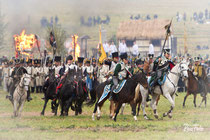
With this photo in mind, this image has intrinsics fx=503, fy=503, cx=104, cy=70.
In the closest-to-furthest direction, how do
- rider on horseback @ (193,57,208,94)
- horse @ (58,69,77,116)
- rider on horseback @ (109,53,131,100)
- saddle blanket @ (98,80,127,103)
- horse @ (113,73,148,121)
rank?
horse @ (113,73,148,121), saddle blanket @ (98,80,127,103), rider on horseback @ (109,53,131,100), horse @ (58,69,77,116), rider on horseback @ (193,57,208,94)

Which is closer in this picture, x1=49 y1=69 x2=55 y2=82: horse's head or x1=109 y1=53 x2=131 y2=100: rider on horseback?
x1=109 y1=53 x2=131 y2=100: rider on horseback

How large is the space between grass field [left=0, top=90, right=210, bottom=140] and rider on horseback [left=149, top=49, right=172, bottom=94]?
1392mm

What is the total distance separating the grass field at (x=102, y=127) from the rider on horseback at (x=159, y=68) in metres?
1.39

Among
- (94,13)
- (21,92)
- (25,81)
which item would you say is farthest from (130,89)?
Result: (94,13)

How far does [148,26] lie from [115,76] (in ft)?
230

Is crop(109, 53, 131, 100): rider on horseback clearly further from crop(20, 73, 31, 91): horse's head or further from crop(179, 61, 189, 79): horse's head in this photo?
crop(20, 73, 31, 91): horse's head

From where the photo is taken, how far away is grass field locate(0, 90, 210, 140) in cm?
1437

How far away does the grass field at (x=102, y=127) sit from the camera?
14367mm

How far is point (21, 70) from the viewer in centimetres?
2086

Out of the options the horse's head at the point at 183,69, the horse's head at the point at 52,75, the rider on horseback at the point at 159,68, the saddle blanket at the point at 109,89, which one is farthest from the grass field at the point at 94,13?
the horse's head at the point at 183,69

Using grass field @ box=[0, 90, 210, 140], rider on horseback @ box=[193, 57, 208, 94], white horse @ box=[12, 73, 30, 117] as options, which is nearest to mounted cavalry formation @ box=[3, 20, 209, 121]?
white horse @ box=[12, 73, 30, 117]

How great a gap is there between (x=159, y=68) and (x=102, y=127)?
4583 millimetres

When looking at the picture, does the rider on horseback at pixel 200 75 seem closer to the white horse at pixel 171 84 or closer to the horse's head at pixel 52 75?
the white horse at pixel 171 84

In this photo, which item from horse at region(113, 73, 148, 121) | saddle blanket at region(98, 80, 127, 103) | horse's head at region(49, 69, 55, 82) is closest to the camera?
horse at region(113, 73, 148, 121)
